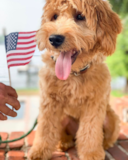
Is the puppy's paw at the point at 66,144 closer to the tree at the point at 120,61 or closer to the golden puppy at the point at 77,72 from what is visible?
the golden puppy at the point at 77,72

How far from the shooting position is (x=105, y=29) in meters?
1.15

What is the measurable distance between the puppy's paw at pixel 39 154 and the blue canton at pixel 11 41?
0.71 m

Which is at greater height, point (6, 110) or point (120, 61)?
point (6, 110)

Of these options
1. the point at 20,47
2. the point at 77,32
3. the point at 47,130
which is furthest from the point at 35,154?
the point at 77,32

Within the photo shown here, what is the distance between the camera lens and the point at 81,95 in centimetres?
126

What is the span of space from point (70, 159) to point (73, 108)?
367 millimetres

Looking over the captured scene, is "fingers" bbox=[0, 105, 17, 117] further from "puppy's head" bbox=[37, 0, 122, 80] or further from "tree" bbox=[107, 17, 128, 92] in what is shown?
"tree" bbox=[107, 17, 128, 92]

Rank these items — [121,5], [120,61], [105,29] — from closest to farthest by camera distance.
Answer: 1. [105,29]
2. [121,5]
3. [120,61]

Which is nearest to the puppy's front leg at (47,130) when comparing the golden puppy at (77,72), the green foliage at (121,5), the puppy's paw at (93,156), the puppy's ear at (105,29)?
the golden puppy at (77,72)

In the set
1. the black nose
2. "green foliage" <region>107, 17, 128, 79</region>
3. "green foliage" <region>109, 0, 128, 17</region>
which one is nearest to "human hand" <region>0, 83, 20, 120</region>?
the black nose

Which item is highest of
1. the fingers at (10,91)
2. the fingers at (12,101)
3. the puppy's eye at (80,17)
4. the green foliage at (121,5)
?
the green foliage at (121,5)

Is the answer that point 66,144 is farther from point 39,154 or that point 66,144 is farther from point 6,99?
point 6,99

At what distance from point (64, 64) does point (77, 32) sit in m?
0.20

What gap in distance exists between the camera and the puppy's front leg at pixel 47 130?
1316mm
